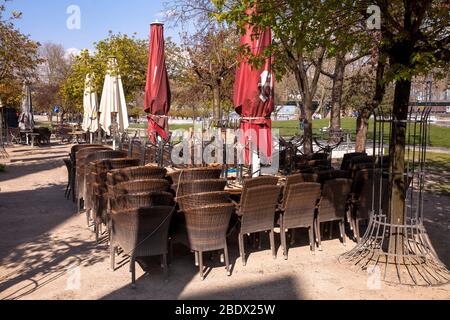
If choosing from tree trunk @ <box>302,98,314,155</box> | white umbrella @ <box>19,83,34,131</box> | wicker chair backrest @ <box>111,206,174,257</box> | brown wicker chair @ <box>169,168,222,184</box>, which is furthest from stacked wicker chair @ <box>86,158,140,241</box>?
white umbrella @ <box>19,83,34,131</box>

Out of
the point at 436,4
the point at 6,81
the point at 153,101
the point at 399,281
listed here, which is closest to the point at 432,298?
the point at 399,281

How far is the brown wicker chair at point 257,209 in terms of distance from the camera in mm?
4973

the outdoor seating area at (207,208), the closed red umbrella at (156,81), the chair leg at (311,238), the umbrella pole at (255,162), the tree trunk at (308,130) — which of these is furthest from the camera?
the tree trunk at (308,130)

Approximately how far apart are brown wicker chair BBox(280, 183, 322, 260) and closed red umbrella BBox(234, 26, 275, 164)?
4.63 ft

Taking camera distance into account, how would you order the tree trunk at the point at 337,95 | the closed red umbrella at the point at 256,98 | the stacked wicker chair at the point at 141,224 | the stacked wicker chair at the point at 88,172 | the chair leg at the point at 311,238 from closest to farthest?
the stacked wicker chair at the point at 141,224
the chair leg at the point at 311,238
the closed red umbrella at the point at 256,98
the stacked wicker chair at the point at 88,172
the tree trunk at the point at 337,95

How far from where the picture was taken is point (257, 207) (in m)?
5.08

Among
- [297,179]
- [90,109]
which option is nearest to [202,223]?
[297,179]

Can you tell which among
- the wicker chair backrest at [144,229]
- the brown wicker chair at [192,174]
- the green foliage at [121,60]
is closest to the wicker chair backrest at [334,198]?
the brown wicker chair at [192,174]

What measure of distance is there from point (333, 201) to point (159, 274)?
2.40 m

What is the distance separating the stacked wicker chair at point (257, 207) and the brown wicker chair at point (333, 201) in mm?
702

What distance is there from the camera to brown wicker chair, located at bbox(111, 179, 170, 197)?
5113 millimetres

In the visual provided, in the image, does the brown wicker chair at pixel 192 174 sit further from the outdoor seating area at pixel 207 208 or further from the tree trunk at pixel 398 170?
the tree trunk at pixel 398 170

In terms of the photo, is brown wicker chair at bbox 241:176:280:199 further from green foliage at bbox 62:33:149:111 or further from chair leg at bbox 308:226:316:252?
green foliage at bbox 62:33:149:111
